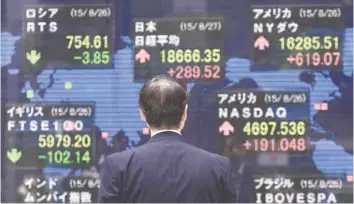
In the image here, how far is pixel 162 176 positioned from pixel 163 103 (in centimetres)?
26

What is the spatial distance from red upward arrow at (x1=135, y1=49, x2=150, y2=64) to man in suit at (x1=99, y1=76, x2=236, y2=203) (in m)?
1.73

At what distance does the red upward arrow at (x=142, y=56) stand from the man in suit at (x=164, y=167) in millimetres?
1733

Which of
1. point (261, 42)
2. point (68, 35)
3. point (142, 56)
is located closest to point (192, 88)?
point (142, 56)

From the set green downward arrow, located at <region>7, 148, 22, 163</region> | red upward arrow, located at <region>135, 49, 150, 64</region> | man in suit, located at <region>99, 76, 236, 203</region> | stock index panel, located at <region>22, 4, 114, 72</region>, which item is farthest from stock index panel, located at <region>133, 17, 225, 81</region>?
man in suit, located at <region>99, 76, 236, 203</region>

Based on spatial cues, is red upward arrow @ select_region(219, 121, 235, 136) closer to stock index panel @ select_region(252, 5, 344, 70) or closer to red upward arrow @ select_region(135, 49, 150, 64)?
stock index panel @ select_region(252, 5, 344, 70)

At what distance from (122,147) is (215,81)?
2.38ft

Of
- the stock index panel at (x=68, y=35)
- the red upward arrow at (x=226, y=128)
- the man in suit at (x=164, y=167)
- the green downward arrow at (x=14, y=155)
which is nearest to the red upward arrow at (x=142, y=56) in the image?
the stock index panel at (x=68, y=35)

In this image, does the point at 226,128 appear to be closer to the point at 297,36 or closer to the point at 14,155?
the point at 297,36

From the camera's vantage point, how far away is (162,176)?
7.13 feet

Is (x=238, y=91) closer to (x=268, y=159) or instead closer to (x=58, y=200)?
(x=268, y=159)

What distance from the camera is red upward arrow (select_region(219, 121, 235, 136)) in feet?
12.8

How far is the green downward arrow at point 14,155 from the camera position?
13.1ft

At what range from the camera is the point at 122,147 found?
397 cm

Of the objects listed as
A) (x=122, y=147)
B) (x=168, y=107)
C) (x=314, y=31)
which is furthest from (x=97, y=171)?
(x=168, y=107)
